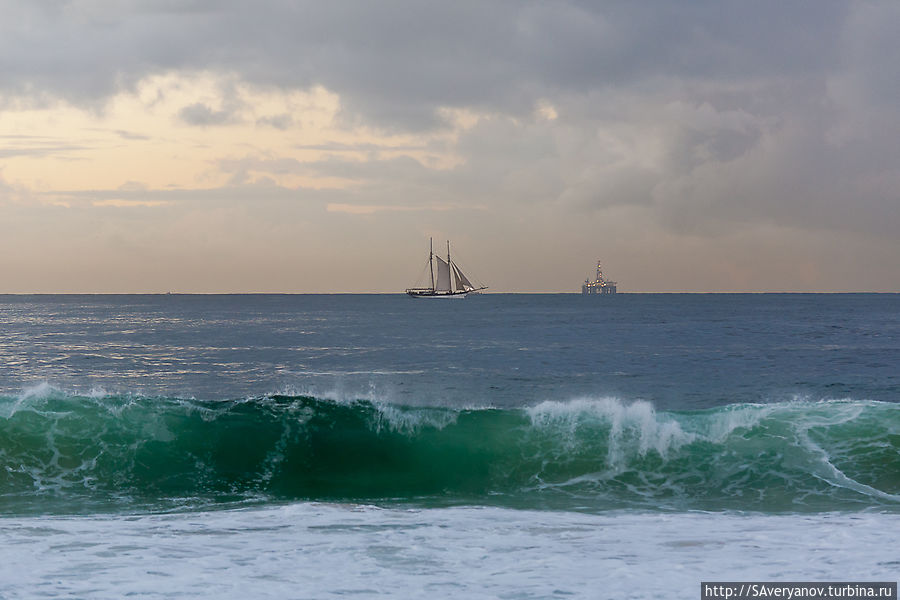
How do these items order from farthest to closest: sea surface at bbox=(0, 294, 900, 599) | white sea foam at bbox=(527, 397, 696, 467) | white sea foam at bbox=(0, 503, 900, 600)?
white sea foam at bbox=(527, 397, 696, 467) < sea surface at bbox=(0, 294, 900, 599) < white sea foam at bbox=(0, 503, 900, 600)

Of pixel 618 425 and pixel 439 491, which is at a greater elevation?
pixel 618 425

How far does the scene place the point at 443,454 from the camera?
1833 centimetres

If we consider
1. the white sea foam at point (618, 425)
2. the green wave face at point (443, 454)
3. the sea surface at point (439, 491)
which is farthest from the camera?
the white sea foam at point (618, 425)

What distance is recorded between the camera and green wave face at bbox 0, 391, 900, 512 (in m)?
14.8

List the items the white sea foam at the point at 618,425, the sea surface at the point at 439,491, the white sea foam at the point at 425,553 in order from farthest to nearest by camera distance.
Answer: the white sea foam at the point at 618,425 < the sea surface at the point at 439,491 < the white sea foam at the point at 425,553

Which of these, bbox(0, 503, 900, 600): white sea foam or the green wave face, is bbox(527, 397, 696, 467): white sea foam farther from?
bbox(0, 503, 900, 600): white sea foam

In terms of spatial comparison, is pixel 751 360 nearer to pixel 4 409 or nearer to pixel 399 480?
pixel 399 480

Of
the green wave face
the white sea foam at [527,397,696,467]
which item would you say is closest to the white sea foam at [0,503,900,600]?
the green wave face

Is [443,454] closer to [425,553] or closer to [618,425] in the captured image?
[618,425]

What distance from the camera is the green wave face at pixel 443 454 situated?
48.6 ft

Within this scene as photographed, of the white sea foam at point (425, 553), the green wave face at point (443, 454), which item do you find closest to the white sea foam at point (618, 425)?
the green wave face at point (443, 454)

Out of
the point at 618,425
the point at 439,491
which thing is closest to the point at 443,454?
the point at 439,491

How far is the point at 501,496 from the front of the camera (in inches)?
587

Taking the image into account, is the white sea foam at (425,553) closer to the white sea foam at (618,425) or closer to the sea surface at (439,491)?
the sea surface at (439,491)
